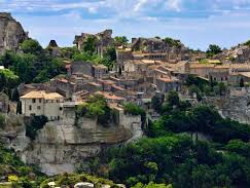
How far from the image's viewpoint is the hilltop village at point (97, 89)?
65.4m

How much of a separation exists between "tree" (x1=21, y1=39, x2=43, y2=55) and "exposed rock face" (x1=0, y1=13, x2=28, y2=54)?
2.58ft

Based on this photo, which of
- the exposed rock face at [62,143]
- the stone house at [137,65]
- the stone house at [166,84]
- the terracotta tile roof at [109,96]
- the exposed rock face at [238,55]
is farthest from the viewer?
the exposed rock face at [238,55]

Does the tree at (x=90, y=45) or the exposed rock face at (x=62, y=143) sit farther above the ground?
the tree at (x=90, y=45)

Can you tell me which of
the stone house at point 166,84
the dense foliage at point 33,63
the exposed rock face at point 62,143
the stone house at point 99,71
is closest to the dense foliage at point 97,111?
the exposed rock face at point 62,143

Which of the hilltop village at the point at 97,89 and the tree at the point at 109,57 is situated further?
the tree at the point at 109,57

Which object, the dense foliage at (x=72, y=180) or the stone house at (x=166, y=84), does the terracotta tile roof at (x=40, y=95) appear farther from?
the stone house at (x=166, y=84)

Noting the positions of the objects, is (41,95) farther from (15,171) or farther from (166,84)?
(166,84)

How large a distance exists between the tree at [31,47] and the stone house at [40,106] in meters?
11.9

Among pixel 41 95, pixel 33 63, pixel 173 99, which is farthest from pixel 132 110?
pixel 33 63

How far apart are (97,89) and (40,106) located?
21.4 feet

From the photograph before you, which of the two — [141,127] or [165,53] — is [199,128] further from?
[165,53]

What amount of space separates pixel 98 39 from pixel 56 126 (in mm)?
22539

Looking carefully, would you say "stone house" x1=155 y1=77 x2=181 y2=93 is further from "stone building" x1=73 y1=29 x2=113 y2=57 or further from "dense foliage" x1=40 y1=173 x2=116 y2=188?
"dense foliage" x1=40 y1=173 x2=116 y2=188

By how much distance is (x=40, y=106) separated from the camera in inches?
2579
